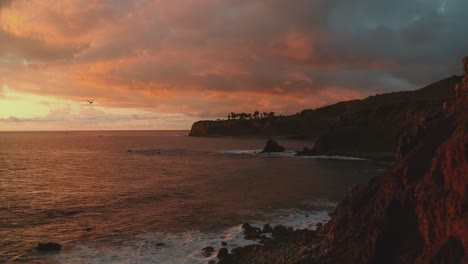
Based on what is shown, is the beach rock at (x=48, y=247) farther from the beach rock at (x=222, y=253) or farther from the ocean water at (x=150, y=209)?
the beach rock at (x=222, y=253)

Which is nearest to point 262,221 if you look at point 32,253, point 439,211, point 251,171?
point 32,253

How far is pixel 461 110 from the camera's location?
20297 mm

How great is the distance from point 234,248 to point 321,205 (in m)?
19.3

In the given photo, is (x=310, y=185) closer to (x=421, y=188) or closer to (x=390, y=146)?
(x=421, y=188)

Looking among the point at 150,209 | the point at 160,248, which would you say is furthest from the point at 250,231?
the point at 150,209

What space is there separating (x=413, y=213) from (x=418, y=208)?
1.05m

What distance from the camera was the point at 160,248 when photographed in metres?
29.4

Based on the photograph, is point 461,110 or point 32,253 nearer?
point 461,110

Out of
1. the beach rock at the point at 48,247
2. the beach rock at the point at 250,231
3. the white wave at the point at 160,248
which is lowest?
the white wave at the point at 160,248

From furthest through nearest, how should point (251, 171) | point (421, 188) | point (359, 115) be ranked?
point (359, 115), point (251, 171), point (421, 188)

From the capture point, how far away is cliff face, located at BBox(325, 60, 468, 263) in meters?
15.5

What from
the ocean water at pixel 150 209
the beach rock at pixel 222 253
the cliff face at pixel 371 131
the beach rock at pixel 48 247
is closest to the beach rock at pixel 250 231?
the ocean water at pixel 150 209

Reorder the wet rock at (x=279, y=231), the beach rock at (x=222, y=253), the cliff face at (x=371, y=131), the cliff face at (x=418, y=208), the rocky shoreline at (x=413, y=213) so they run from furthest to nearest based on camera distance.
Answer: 1. the cliff face at (x=371, y=131)
2. the wet rock at (x=279, y=231)
3. the beach rock at (x=222, y=253)
4. the rocky shoreline at (x=413, y=213)
5. the cliff face at (x=418, y=208)

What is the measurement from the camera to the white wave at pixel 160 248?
27109mm
